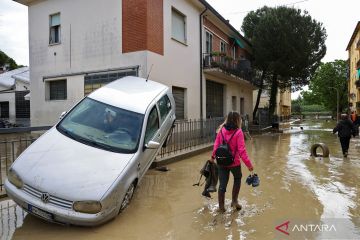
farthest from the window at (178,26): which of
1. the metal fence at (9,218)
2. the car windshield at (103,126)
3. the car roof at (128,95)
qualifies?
the metal fence at (9,218)

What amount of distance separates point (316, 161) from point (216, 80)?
388 inches

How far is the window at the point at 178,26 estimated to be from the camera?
565 inches

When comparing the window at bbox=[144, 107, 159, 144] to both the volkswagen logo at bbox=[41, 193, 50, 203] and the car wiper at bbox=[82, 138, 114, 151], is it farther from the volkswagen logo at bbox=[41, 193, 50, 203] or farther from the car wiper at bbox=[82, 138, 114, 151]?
the volkswagen logo at bbox=[41, 193, 50, 203]

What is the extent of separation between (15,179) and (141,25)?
8.84 meters

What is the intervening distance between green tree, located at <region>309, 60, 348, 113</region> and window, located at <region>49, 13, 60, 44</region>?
5523 centimetres

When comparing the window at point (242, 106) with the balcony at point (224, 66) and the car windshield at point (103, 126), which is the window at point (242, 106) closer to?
the balcony at point (224, 66)

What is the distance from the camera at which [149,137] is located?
593cm

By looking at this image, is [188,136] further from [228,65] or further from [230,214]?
[228,65]

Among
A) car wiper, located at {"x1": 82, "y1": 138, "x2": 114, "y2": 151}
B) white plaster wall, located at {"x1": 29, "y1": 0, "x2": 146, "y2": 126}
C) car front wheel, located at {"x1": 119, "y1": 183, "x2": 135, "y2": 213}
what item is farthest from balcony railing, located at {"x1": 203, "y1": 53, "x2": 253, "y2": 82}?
car front wheel, located at {"x1": 119, "y1": 183, "x2": 135, "y2": 213}

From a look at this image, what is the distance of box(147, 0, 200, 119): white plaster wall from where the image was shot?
13155mm

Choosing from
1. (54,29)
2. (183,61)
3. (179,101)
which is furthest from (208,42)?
(54,29)

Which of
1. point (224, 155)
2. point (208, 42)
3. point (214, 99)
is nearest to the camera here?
point (224, 155)

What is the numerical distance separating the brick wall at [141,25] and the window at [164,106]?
16.3 ft

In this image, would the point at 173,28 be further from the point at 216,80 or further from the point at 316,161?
the point at 316,161
